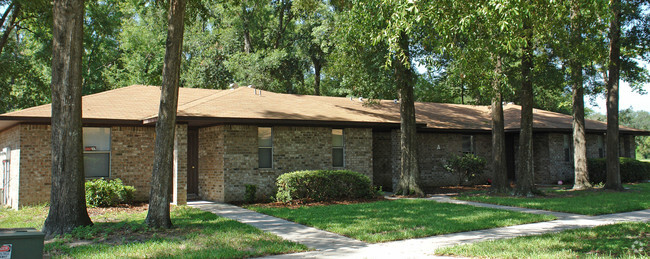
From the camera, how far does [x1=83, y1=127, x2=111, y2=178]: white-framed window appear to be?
48.8 feet

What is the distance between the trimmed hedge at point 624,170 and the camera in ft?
72.7

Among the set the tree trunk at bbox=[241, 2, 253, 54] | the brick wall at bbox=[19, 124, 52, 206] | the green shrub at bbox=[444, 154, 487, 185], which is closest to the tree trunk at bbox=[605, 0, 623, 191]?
the green shrub at bbox=[444, 154, 487, 185]

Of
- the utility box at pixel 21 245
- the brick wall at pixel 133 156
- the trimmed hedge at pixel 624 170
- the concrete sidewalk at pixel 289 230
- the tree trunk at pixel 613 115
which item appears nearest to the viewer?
the utility box at pixel 21 245

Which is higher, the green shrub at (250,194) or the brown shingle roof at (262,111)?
the brown shingle roof at (262,111)

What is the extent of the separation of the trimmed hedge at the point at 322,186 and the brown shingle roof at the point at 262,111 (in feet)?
6.67

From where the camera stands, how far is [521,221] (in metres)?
10.4

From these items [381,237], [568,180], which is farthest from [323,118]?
[568,180]

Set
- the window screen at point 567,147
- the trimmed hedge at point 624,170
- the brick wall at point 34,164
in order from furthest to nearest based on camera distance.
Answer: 1. the window screen at point 567,147
2. the trimmed hedge at point 624,170
3. the brick wall at point 34,164

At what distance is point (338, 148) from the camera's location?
17.7 m

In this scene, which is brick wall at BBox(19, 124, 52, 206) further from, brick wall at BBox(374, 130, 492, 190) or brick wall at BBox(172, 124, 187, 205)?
brick wall at BBox(374, 130, 492, 190)

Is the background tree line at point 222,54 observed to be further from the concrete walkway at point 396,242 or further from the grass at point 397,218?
the concrete walkway at point 396,242

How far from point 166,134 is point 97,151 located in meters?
6.44

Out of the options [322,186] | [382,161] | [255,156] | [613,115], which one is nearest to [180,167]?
[255,156]

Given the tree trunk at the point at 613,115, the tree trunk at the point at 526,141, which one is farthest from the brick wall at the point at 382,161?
the tree trunk at the point at 613,115
